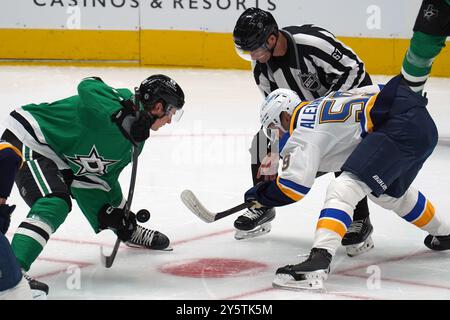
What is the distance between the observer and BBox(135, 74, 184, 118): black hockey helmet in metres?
3.79

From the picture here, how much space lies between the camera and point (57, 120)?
393cm

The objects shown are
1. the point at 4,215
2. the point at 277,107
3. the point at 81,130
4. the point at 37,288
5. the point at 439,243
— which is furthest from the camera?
the point at 439,243

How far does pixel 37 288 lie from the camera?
11.7ft

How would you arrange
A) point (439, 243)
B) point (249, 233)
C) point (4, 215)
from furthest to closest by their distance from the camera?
point (249, 233), point (439, 243), point (4, 215)

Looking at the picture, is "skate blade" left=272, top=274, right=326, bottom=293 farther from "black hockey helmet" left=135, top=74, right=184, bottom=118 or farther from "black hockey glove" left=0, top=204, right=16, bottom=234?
"black hockey glove" left=0, top=204, right=16, bottom=234

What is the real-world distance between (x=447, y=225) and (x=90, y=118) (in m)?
1.54

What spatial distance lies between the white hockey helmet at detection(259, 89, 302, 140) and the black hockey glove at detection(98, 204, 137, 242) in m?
0.67

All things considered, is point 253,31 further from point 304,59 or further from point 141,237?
point 141,237

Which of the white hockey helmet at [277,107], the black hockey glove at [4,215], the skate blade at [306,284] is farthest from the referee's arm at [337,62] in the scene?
the black hockey glove at [4,215]

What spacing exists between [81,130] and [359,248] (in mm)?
1258

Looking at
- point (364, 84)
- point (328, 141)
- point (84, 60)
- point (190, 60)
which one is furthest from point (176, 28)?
point (328, 141)

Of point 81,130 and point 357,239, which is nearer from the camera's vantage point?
point 81,130

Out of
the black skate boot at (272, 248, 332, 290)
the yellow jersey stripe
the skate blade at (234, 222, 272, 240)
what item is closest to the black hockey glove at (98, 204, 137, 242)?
the skate blade at (234, 222, 272, 240)

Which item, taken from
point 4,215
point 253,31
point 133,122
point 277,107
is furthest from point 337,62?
point 4,215
